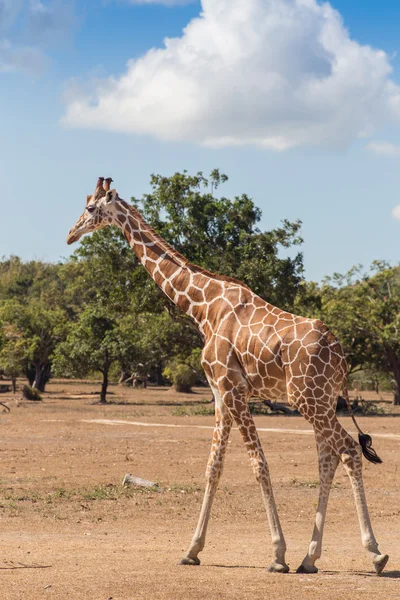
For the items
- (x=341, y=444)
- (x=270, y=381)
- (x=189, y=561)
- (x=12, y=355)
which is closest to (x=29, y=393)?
(x=12, y=355)

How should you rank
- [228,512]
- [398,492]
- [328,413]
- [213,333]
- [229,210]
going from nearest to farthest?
[328,413], [213,333], [228,512], [398,492], [229,210]

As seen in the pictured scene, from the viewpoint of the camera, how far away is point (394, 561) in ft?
30.7

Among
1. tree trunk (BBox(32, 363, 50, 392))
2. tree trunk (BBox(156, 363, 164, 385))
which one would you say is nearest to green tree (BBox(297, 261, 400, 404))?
tree trunk (BBox(32, 363, 50, 392))

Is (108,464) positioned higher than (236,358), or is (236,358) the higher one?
(236,358)

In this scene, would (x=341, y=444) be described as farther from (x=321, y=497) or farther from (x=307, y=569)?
(x=307, y=569)

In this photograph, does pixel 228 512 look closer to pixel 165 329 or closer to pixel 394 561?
pixel 394 561

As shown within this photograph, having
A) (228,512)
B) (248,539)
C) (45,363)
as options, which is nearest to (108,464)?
(228,512)

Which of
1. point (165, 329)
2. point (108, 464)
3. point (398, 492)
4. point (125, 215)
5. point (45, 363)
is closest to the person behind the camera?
point (125, 215)

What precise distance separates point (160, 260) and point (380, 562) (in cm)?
410

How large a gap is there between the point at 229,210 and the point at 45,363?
2153 centimetres

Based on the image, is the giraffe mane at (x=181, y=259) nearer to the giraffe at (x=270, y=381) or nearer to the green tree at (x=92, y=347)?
the giraffe at (x=270, y=381)

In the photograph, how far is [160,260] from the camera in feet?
33.8

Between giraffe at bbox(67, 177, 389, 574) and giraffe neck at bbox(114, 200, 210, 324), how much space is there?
60mm

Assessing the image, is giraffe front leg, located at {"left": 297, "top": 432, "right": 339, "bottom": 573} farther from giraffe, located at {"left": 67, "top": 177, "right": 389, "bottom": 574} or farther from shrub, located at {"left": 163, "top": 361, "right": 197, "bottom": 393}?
shrub, located at {"left": 163, "top": 361, "right": 197, "bottom": 393}
